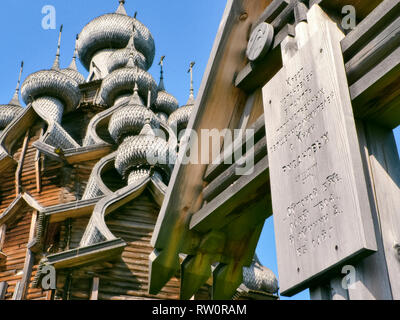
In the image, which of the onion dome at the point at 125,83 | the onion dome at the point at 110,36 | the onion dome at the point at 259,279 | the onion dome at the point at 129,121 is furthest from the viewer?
the onion dome at the point at 110,36

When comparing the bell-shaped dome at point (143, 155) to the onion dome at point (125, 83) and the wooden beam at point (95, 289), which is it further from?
the onion dome at point (125, 83)

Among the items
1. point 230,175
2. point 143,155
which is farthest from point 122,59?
point 230,175

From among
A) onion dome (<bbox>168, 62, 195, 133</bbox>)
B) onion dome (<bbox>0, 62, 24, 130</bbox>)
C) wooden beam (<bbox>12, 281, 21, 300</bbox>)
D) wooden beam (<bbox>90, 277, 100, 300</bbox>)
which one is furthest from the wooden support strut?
onion dome (<bbox>0, 62, 24, 130</bbox>)

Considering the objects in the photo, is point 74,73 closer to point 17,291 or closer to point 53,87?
point 53,87

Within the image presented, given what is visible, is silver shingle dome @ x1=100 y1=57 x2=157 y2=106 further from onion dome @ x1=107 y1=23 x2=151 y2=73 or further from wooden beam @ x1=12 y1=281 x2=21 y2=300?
wooden beam @ x1=12 y1=281 x2=21 y2=300

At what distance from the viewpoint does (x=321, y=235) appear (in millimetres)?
2873

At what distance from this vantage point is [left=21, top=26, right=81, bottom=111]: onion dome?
19.8m

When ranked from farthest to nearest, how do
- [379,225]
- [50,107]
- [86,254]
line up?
[50,107] < [86,254] < [379,225]

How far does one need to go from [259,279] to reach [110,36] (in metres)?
14.1

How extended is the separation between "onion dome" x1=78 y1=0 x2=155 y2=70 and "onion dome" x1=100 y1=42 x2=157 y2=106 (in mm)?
5682

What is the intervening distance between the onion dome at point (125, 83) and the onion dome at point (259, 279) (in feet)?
22.9

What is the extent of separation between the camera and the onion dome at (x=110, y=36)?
2630 centimetres

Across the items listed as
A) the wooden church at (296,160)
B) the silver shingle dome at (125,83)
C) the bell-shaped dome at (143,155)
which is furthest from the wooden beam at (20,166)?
the wooden church at (296,160)

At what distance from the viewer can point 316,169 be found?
9.99 ft
